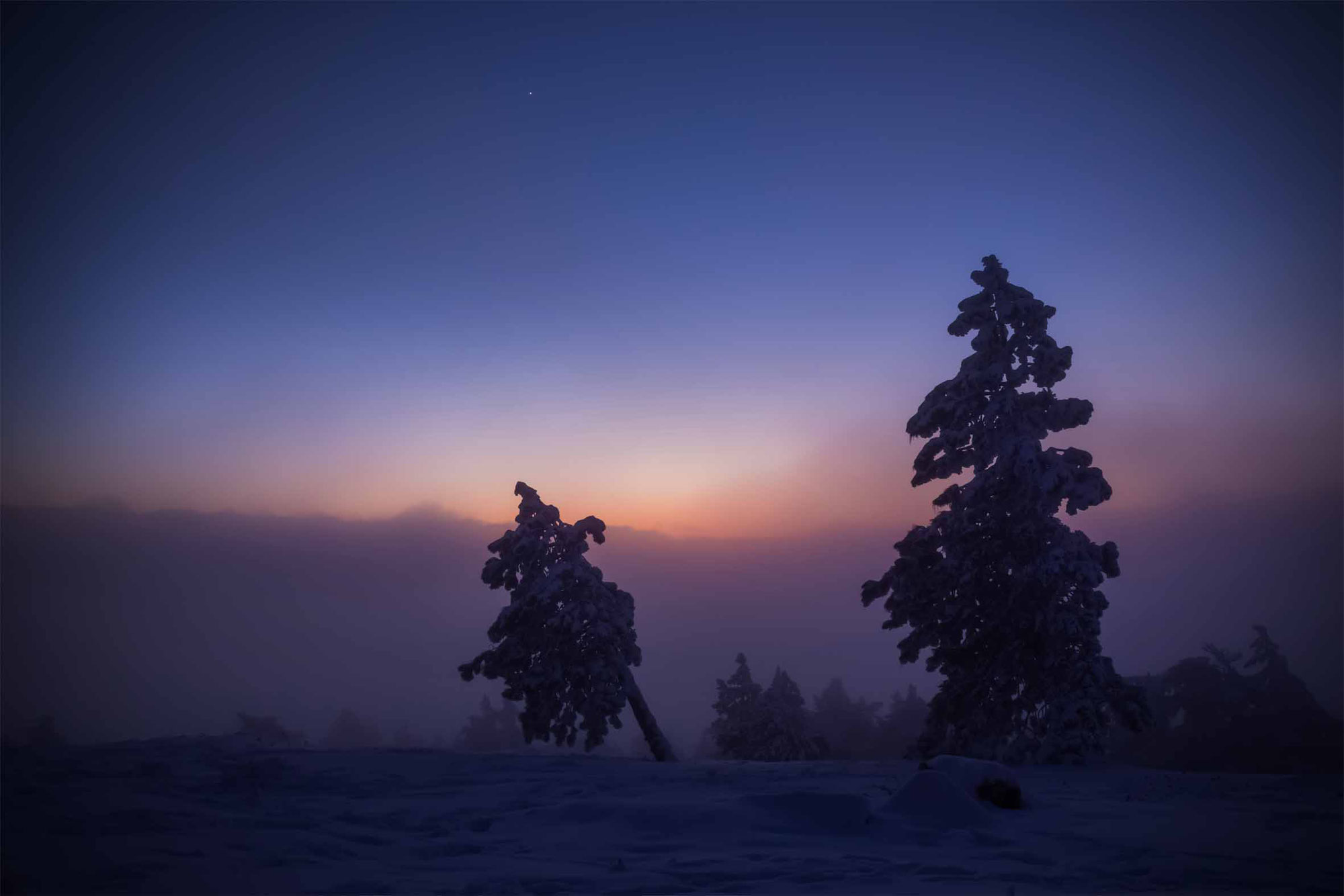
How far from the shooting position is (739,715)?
109 ft

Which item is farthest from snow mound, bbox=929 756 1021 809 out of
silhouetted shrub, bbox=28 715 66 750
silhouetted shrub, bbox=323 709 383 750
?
silhouetted shrub, bbox=323 709 383 750

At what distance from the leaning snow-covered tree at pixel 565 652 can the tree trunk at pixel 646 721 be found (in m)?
0.03

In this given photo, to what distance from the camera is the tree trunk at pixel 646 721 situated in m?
20.6

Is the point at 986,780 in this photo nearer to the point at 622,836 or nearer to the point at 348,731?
the point at 622,836

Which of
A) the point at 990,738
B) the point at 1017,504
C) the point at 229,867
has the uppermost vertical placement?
the point at 1017,504

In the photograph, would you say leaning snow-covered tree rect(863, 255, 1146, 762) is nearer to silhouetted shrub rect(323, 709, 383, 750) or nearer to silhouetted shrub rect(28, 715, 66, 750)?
silhouetted shrub rect(28, 715, 66, 750)

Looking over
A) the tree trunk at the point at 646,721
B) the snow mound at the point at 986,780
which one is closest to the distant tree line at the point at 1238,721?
the tree trunk at the point at 646,721

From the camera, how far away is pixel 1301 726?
27516mm

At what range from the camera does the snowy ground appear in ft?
18.9

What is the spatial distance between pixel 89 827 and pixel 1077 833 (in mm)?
9955

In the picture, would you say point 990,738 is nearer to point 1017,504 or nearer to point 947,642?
point 947,642

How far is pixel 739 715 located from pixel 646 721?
44.9 feet

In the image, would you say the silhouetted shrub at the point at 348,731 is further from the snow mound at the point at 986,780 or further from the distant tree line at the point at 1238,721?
the snow mound at the point at 986,780

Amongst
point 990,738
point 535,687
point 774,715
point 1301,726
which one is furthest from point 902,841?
point 1301,726
